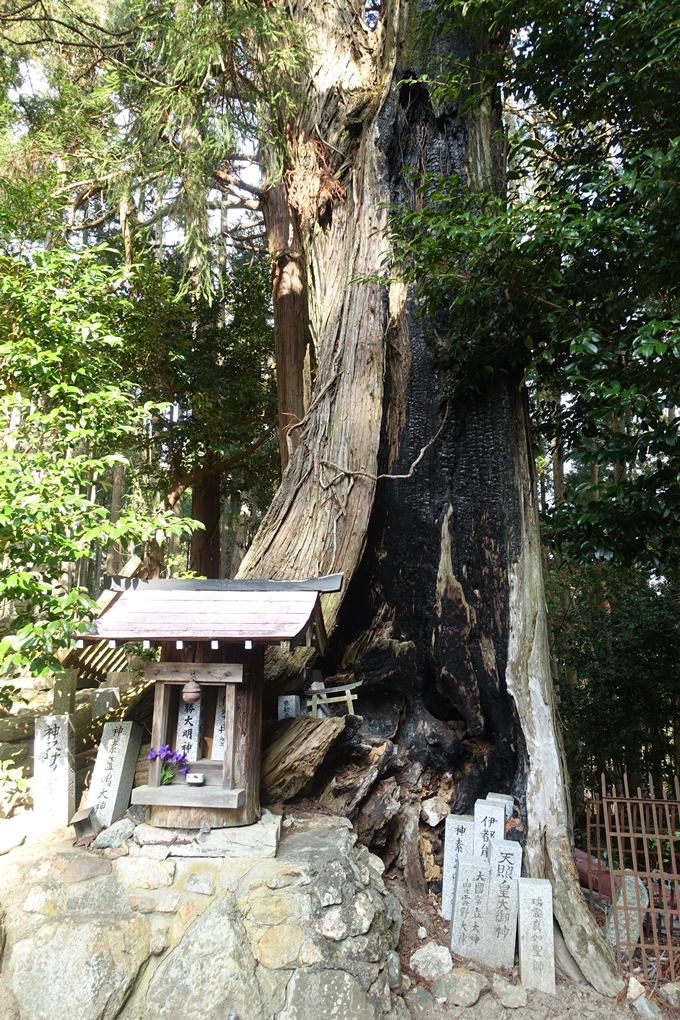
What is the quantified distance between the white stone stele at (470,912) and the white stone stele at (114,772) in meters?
2.21

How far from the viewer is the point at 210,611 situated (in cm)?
354

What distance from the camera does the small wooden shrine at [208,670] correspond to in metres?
3.40

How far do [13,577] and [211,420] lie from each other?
212 inches

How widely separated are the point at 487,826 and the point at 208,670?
7.20 ft

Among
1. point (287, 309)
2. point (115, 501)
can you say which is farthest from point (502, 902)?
point (115, 501)

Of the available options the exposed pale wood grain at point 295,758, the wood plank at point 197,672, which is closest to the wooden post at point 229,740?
the wood plank at point 197,672

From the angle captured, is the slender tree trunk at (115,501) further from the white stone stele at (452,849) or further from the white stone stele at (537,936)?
the white stone stele at (537,936)

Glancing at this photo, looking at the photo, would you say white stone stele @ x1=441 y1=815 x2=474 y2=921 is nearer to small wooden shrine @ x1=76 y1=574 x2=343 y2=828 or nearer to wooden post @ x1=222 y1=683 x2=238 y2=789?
small wooden shrine @ x1=76 y1=574 x2=343 y2=828

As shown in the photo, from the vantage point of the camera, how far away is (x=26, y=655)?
3.33 m

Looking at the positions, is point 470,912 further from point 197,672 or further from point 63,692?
point 63,692

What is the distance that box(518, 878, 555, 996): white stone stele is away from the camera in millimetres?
3850

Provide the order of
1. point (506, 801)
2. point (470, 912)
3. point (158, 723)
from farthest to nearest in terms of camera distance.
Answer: point (506, 801)
point (470, 912)
point (158, 723)

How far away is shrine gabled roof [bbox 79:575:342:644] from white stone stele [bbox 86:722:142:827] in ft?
2.23

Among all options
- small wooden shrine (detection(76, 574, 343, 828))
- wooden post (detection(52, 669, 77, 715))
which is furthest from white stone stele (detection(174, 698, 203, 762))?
wooden post (detection(52, 669, 77, 715))
